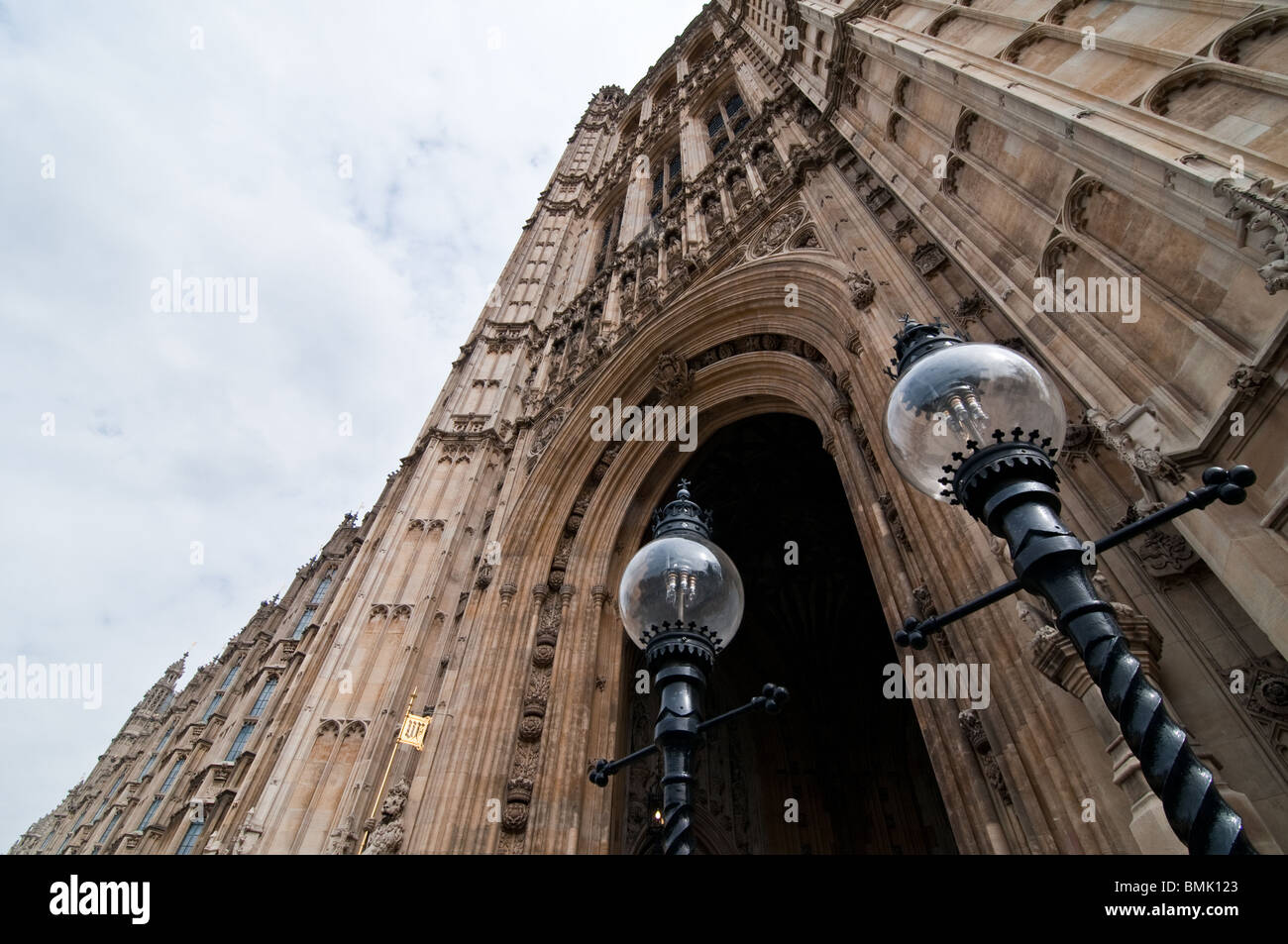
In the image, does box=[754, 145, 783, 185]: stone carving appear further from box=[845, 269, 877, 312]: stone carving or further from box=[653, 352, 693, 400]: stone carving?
box=[845, 269, 877, 312]: stone carving

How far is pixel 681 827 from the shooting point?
2.43m

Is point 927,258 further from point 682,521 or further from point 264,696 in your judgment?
point 264,696

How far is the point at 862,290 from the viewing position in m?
7.08

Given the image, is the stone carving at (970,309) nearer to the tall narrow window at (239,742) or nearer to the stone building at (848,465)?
the stone building at (848,465)

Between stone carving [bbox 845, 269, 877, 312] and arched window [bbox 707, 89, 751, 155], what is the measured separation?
40.8 feet

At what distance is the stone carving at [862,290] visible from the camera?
23.0 ft

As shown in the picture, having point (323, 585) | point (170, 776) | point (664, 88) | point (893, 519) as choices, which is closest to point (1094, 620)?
point (893, 519)

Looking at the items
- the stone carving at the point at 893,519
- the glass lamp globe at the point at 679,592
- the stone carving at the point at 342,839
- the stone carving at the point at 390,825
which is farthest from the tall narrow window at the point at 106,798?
the glass lamp globe at the point at 679,592

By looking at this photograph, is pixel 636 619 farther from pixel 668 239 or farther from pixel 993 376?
pixel 668 239

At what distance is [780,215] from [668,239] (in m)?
5.09

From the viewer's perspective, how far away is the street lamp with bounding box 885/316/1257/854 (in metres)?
1.58

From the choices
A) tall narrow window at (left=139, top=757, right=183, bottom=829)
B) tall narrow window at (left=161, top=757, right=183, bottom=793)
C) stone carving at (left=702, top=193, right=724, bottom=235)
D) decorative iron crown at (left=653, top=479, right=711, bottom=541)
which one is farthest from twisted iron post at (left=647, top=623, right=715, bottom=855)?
tall narrow window at (left=161, top=757, right=183, bottom=793)

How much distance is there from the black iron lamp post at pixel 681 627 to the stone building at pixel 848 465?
1.83 m

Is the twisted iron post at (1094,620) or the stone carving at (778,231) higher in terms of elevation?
the stone carving at (778,231)
